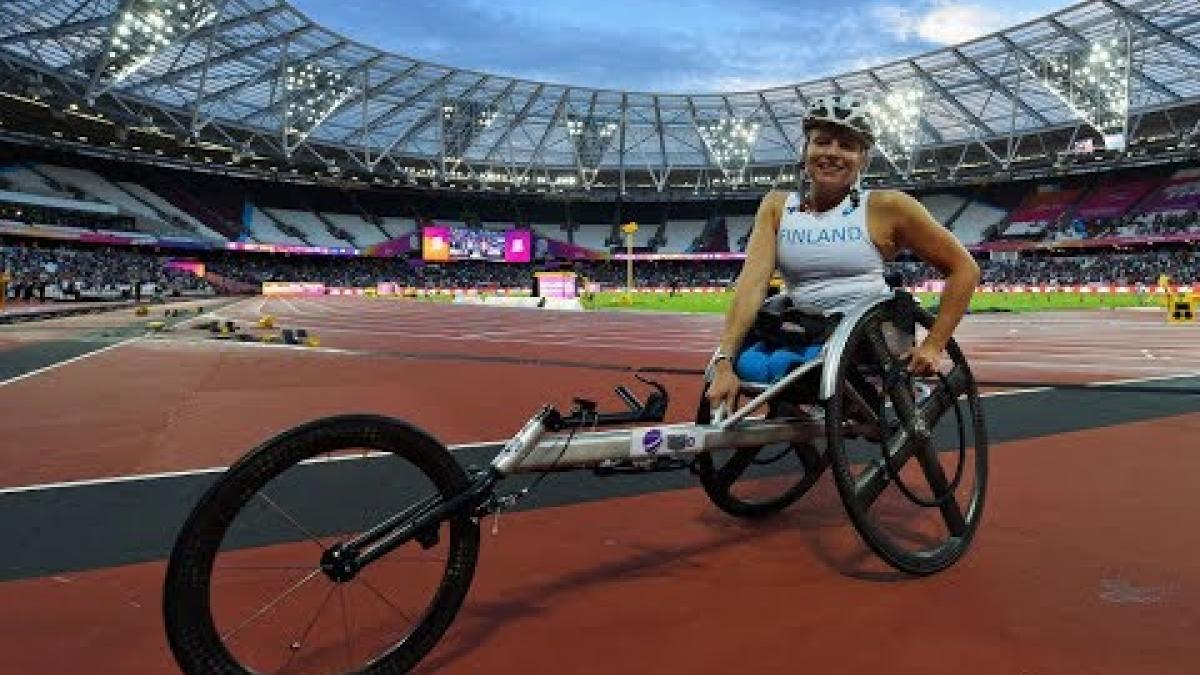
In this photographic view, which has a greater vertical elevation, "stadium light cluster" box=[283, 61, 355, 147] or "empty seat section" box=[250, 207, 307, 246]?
"stadium light cluster" box=[283, 61, 355, 147]

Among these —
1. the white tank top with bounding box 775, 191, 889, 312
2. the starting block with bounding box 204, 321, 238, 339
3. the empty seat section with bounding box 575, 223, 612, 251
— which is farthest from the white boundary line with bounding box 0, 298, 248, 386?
the empty seat section with bounding box 575, 223, 612, 251

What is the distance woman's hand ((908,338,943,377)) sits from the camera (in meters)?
2.95

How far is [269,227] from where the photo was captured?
6769cm

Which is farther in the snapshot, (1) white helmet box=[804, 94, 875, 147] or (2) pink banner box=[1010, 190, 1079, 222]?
(2) pink banner box=[1010, 190, 1079, 222]

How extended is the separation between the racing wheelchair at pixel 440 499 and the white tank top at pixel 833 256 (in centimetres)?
18

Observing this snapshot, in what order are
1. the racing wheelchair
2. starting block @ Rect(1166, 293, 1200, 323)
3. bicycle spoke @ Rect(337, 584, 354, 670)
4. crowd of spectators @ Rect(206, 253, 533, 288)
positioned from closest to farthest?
the racing wheelchair
bicycle spoke @ Rect(337, 584, 354, 670)
starting block @ Rect(1166, 293, 1200, 323)
crowd of spectators @ Rect(206, 253, 533, 288)

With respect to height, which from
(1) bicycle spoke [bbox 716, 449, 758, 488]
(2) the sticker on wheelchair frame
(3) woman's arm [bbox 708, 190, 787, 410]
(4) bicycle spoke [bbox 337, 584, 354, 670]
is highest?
(3) woman's arm [bbox 708, 190, 787, 410]

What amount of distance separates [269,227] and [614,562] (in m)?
71.7

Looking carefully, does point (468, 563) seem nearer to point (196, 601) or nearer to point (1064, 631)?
point (196, 601)

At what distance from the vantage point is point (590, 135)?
2793 inches

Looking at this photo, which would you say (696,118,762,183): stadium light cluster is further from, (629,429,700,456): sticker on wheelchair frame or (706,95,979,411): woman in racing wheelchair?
(629,429,700,456): sticker on wheelchair frame

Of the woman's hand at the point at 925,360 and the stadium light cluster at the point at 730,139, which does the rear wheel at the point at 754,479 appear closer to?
the woman's hand at the point at 925,360

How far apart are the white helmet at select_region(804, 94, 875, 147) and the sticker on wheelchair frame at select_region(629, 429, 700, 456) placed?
1.46 metres

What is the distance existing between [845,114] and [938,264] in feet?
2.38
